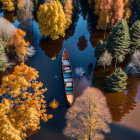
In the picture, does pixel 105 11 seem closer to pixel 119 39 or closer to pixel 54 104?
pixel 119 39

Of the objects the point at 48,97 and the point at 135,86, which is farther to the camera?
the point at 135,86

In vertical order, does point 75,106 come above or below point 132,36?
below

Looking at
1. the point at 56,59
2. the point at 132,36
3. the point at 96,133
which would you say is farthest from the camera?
the point at 56,59

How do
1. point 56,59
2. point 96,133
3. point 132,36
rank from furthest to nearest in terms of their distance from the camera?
point 56,59
point 132,36
point 96,133

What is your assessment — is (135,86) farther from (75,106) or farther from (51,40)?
(51,40)

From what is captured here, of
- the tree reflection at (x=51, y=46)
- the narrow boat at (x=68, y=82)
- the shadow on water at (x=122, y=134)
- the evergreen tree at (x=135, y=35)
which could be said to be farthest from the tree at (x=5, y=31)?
the shadow on water at (x=122, y=134)

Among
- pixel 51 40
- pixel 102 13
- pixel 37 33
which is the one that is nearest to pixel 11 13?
pixel 37 33
